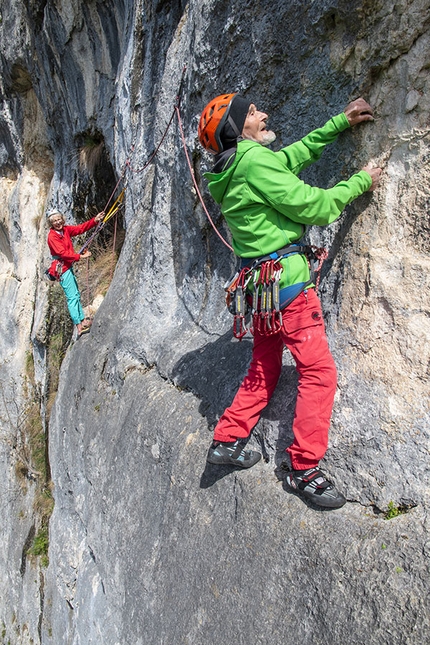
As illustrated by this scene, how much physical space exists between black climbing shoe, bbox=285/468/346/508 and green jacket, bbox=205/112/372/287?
1.09 metres

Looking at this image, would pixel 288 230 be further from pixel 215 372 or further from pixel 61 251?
pixel 61 251

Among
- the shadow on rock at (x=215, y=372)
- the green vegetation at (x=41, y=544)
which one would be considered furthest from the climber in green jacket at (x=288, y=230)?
the green vegetation at (x=41, y=544)

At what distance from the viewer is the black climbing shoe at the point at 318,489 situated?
8.63 ft

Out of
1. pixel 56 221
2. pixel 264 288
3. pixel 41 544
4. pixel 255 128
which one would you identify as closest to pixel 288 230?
pixel 264 288

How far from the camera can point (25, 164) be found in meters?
11.4

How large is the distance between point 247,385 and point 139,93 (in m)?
4.82

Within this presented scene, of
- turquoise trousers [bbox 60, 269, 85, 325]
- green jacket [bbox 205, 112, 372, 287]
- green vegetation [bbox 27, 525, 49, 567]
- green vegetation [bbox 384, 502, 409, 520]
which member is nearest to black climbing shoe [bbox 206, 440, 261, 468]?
green vegetation [bbox 384, 502, 409, 520]

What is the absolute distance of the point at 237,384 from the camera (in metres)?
3.66

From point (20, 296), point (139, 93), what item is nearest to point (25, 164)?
point (20, 296)

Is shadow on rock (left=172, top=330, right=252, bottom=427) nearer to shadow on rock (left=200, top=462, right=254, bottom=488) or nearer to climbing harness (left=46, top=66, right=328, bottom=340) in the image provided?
shadow on rock (left=200, top=462, right=254, bottom=488)

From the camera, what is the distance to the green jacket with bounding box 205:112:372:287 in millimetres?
2602

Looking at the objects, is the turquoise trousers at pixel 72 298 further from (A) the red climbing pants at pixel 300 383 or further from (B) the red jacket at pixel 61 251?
(A) the red climbing pants at pixel 300 383

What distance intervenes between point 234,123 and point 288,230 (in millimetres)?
696

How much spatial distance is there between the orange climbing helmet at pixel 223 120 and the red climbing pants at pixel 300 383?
1.02 m
